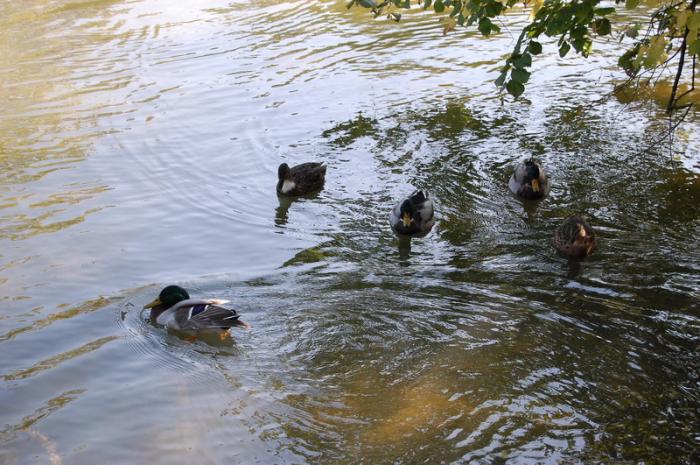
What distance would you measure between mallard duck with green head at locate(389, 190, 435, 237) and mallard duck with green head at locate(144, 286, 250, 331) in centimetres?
242

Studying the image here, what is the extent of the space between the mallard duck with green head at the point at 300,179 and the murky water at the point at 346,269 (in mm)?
213

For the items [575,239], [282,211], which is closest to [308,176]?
[282,211]

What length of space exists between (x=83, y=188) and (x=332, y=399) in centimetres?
617

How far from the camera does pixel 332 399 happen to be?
640cm

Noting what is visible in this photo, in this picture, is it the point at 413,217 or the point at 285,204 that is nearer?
the point at 413,217

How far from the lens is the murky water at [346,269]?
20.0 ft

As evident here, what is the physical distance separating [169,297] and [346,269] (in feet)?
5.93

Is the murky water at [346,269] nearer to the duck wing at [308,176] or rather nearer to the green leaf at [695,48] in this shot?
the duck wing at [308,176]

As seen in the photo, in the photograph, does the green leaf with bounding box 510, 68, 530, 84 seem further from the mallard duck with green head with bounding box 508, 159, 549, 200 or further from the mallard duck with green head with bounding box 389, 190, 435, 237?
the mallard duck with green head with bounding box 508, 159, 549, 200

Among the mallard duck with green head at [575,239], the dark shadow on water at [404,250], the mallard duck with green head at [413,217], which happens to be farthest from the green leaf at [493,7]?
the dark shadow on water at [404,250]

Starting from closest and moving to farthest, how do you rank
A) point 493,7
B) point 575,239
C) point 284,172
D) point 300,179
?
point 493,7 → point 575,239 → point 300,179 → point 284,172

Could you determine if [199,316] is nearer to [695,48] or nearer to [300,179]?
[300,179]

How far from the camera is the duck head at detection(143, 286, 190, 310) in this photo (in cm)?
794

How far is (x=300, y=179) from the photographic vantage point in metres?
10.8
